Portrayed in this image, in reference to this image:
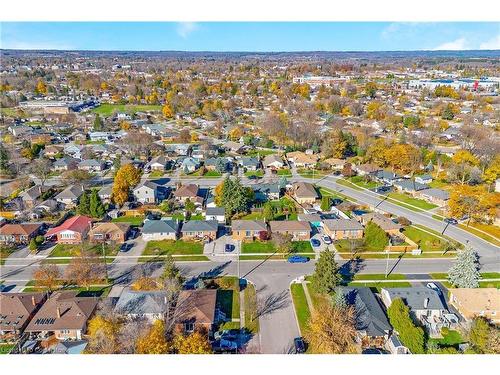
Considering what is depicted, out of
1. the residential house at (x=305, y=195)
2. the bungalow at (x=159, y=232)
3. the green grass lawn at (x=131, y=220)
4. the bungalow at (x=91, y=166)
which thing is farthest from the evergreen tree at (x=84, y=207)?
the residential house at (x=305, y=195)

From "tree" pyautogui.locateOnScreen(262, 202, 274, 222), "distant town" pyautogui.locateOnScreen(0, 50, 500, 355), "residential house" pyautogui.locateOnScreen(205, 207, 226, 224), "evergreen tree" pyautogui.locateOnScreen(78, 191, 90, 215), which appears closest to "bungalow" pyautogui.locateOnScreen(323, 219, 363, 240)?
"distant town" pyautogui.locateOnScreen(0, 50, 500, 355)

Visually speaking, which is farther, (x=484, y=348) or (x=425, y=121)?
(x=425, y=121)

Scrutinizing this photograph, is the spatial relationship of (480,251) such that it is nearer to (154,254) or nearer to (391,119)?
(154,254)

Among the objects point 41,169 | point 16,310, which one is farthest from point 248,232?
point 41,169

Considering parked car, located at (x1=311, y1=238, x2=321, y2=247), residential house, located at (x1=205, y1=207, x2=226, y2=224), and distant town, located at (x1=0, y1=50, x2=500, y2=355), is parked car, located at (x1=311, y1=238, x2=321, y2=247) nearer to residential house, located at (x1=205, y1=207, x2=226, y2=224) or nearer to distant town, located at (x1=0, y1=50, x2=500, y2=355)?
distant town, located at (x1=0, y1=50, x2=500, y2=355)

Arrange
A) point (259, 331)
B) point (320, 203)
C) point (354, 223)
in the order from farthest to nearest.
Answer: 1. point (320, 203)
2. point (354, 223)
3. point (259, 331)

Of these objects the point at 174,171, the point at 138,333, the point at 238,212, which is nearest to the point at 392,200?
the point at 238,212
